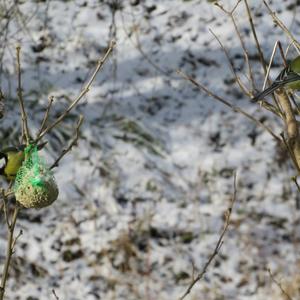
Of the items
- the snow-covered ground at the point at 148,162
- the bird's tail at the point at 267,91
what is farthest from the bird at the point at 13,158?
the snow-covered ground at the point at 148,162

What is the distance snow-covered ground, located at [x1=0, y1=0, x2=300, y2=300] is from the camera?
13.1ft

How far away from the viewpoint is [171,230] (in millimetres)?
4242

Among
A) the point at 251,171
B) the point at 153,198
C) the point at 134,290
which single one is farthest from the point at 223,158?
the point at 134,290

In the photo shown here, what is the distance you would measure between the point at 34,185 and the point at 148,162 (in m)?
2.85

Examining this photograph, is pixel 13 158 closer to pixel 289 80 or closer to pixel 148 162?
pixel 289 80

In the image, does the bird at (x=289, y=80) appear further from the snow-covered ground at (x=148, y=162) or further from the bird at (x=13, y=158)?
the snow-covered ground at (x=148, y=162)

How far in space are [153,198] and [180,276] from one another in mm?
634

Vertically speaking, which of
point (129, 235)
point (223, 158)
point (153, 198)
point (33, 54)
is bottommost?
point (129, 235)

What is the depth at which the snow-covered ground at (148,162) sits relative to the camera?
3994 mm

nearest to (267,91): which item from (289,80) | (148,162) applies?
(289,80)

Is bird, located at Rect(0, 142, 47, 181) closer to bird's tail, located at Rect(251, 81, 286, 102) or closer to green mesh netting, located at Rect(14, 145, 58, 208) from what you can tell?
green mesh netting, located at Rect(14, 145, 58, 208)

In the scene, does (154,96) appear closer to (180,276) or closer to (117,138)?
(117,138)

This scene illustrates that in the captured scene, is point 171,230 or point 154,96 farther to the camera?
point 154,96

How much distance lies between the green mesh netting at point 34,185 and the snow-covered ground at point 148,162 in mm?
2073
